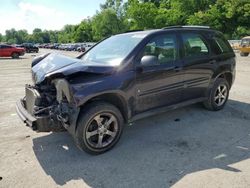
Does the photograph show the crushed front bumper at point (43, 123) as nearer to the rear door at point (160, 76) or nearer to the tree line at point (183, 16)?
the rear door at point (160, 76)

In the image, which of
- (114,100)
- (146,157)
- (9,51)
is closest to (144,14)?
(9,51)

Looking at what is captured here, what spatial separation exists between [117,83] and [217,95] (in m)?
2.88

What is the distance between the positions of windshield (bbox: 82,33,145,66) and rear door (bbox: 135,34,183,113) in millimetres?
282

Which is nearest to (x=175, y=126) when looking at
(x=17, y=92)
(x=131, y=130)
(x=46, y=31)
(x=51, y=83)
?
(x=131, y=130)

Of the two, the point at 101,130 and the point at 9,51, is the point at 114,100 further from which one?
the point at 9,51

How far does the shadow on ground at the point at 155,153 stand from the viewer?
12.3 ft

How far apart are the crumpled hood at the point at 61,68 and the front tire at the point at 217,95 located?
270 cm

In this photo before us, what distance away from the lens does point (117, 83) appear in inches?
171

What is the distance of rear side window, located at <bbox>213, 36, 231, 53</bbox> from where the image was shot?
20.4 feet

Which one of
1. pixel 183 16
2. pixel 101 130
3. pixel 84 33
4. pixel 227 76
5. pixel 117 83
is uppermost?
pixel 183 16

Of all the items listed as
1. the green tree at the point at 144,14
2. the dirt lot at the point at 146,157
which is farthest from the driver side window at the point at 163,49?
the green tree at the point at 144,14

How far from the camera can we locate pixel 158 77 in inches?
194

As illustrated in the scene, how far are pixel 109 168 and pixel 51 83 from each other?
1615 mm

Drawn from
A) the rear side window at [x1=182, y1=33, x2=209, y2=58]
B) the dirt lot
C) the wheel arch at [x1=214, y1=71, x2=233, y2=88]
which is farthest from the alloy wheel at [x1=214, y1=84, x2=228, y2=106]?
the rear side window at [x1=182, y1=33, x2=209, y2=58]
